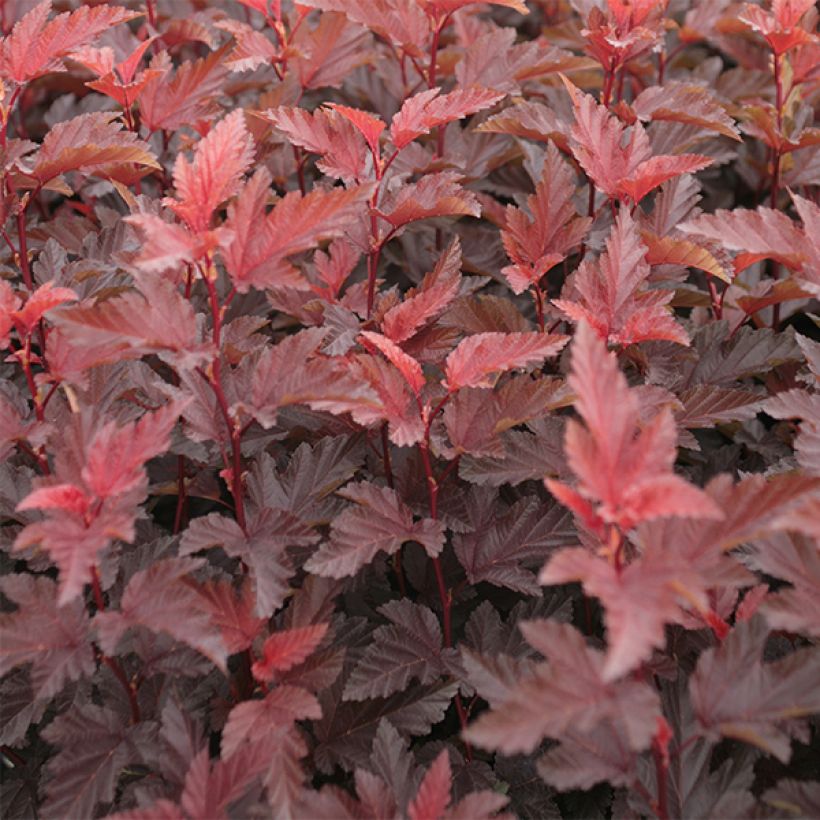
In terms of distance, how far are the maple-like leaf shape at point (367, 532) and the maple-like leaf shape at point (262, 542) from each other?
42 millimetres

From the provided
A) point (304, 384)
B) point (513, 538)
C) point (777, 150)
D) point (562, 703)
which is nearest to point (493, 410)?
point (513, 538)

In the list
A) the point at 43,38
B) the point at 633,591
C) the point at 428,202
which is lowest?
the point at 633,591

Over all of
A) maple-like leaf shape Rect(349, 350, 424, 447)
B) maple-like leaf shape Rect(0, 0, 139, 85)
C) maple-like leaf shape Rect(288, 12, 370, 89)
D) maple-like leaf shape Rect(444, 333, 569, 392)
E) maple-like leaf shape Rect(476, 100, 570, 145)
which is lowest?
maple-like leaf shape Rect(349, 350, 424, 447)

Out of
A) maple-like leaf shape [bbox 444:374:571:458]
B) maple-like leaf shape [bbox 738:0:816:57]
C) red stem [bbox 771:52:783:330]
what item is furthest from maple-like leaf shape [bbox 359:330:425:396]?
maple-like leaf shape [bbox 738:0:816:57]

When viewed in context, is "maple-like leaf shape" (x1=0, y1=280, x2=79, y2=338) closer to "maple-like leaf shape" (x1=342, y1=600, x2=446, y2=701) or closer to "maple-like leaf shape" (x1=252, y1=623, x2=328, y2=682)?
"maple-like leaf shape" (x1=252, y1=623, x2=328, y2=682)

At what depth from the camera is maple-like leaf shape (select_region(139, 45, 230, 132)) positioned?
188cm

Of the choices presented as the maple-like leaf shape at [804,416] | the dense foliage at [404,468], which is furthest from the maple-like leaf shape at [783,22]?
the maple-like leaf shape at [804,416]

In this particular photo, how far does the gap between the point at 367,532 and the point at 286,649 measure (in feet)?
0.67

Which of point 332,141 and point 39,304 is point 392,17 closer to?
point 332,141

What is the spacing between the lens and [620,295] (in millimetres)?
1510

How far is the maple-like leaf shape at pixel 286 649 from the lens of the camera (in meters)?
1.27

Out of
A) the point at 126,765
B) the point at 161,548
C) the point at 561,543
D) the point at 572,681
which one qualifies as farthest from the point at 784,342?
the point at 126,765

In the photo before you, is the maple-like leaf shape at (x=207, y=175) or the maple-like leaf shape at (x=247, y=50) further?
the maple-like leaf shape at (x=247, y=50)

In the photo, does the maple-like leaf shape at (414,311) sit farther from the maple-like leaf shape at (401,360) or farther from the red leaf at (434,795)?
the red leaf at (434,795)
